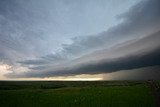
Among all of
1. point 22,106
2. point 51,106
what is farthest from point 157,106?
point 22,106

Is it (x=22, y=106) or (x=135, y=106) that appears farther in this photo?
(x=22, y=106)

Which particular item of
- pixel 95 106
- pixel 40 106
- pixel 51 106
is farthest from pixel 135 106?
pixel 40 106

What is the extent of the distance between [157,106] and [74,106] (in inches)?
357

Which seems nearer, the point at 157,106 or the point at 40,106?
the point at 157,106

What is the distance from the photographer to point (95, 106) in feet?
68.6

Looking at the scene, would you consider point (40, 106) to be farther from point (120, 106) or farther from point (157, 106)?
point (157, 106)

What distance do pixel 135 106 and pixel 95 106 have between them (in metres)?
4.38

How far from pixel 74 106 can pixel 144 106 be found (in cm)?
770

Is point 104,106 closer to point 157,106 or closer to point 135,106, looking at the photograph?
point 135,106

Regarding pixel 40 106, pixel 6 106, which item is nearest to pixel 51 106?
pixel 40 106

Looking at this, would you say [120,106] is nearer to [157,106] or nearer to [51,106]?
[157,106]

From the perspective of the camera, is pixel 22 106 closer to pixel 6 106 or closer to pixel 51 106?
pixel 6 106

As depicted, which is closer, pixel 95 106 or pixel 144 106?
pixel 144 106

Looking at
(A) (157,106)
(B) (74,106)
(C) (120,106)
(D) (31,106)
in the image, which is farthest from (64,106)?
(A) (157,106)
